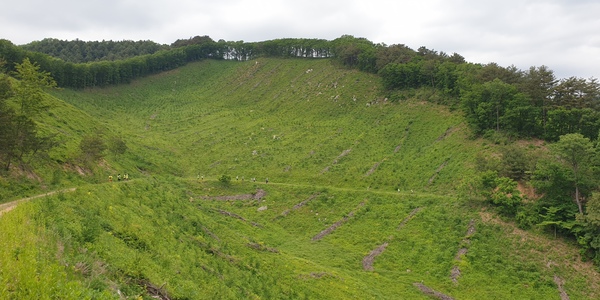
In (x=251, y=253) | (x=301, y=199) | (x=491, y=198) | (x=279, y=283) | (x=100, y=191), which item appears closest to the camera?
(x=100, y=191)

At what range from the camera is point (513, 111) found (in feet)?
165

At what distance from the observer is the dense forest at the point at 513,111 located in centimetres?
3603

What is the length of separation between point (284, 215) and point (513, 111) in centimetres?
3591

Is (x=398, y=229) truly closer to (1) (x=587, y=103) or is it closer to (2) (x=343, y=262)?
(2) (x=343, y=262)

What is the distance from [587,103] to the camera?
4962cm

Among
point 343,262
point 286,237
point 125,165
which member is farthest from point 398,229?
point 125,165

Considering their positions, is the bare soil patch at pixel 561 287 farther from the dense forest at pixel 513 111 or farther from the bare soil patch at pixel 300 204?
the bare soil patch at pixel 300 204

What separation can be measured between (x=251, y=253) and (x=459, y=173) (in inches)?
1306

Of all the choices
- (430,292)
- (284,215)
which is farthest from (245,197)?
(430,292)

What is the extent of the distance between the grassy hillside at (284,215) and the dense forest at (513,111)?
108 inches

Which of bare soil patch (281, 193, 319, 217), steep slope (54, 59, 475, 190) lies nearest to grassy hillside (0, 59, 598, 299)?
steep slope (54, 59, 475, 190)

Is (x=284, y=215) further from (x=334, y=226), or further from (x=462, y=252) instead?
(x=462, y=252)

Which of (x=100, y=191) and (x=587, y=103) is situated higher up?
(x=587, y=103)

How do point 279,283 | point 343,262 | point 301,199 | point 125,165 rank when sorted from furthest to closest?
point 301,199, point 125,165, point 343,262, point 279,283
